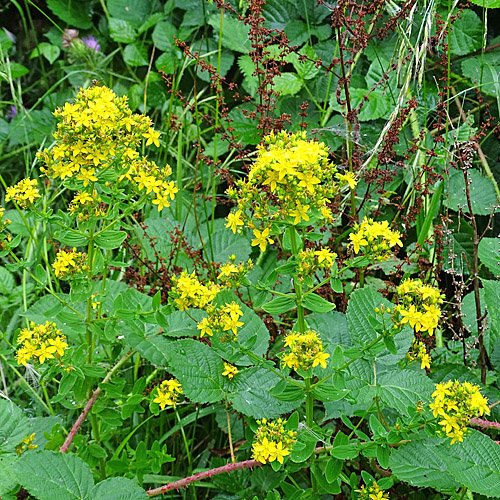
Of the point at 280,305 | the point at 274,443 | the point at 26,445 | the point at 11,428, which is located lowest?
the point at 26,445

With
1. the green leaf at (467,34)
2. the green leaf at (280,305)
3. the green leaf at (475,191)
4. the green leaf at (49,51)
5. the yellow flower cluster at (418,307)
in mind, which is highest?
the green leaf at (467,34)

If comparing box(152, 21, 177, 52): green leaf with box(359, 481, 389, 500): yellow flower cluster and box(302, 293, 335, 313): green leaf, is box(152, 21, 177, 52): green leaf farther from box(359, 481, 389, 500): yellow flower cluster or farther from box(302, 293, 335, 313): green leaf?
box(359, 481, 389, 500): yellow flower cluster

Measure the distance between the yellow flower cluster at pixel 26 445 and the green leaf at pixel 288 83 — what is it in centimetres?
168

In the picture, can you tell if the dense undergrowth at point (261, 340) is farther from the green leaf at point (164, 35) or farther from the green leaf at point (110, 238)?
the green leaf at point (164, 35)

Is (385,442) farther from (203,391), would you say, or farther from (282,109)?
(282,109)

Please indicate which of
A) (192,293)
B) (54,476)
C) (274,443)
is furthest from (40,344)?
(274,443)

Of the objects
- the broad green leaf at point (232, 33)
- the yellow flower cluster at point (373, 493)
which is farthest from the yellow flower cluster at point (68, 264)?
the broad green leaf at point (232, 33)

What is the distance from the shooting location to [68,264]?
1525mm

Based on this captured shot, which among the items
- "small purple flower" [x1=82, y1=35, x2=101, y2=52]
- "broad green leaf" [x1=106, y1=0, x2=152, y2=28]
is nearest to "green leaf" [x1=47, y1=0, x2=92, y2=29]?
"small purple flower" [x1=82, y1=35, x2=101, y2=52]

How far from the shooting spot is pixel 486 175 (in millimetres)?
2469

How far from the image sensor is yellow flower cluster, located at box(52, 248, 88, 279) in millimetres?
Answer: 1493

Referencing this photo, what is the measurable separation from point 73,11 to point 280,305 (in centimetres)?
291

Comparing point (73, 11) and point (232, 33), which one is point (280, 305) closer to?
point (232, 33)

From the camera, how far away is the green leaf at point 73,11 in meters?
3.51
